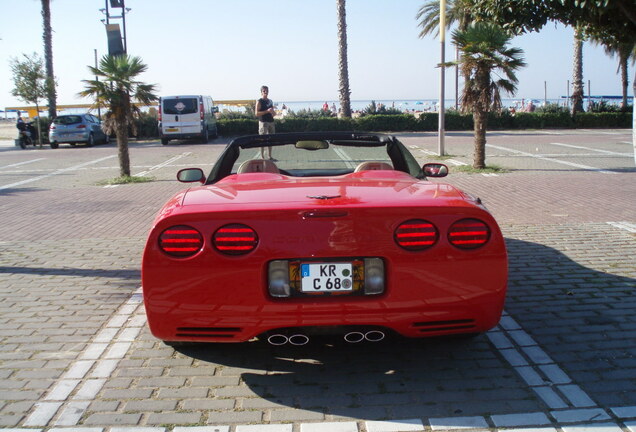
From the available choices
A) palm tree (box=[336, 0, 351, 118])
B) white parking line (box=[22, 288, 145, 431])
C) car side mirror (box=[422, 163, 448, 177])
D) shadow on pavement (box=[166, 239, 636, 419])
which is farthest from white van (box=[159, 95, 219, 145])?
shadow on pavement (box=[166, 239, 636, 419])

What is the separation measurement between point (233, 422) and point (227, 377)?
0.59 m

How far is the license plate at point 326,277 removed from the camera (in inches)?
124

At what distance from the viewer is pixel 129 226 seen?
850 cm

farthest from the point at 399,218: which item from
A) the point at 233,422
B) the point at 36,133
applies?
the point at 36,133

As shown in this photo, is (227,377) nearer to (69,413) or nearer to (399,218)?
(69,413)

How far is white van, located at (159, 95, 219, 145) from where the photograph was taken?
26164 mm

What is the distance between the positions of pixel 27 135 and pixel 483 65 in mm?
22228

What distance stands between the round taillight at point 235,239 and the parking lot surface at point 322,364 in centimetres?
80

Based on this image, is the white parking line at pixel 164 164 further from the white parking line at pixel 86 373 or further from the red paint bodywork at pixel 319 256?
the red paint bodywork at pixel 319 256

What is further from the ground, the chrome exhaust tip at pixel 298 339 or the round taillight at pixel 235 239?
the round taillight at pixel 235 239

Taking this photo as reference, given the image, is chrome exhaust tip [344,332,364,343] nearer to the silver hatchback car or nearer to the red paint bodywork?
the red paint bodywork

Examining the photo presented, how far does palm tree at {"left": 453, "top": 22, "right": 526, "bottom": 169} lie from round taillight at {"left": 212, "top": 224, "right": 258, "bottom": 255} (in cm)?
1119

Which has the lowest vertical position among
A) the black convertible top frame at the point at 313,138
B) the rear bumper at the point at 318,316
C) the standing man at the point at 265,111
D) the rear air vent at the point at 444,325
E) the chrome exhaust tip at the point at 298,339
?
the chrome exhaust tip at the point at 298,339

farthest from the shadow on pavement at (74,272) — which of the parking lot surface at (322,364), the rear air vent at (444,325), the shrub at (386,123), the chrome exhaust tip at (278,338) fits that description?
the shrub at (386,123)
